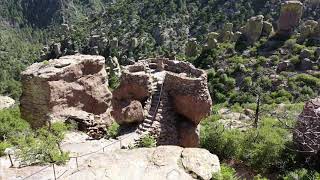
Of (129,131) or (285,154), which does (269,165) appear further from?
(129,131)

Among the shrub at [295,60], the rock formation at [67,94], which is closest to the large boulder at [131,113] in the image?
the rock formation at [67,94]

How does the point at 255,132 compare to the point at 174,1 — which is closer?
the point at 255,132

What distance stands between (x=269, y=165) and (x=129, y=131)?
601cm

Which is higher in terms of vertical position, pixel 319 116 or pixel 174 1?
pixel 319 116

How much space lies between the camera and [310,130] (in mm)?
15773

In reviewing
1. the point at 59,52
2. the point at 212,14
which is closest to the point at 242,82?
the point at 212,14

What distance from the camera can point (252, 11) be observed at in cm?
6812

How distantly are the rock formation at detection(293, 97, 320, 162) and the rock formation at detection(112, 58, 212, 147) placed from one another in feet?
12.5

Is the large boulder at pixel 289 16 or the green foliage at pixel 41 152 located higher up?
the green foliage at pixel 41 152

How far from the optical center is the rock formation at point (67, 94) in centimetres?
1891

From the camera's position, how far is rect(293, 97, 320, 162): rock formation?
1614cm

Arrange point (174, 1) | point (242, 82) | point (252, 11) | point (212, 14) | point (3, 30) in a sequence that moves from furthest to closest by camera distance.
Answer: point (3, 30)
point (174, 1)
point (212, 14)
point (252, 11)
point (242, 82)

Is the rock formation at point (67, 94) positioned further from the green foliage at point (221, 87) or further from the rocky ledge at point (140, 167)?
the green foliage at point (221, 87)

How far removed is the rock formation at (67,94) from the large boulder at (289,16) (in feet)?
103
